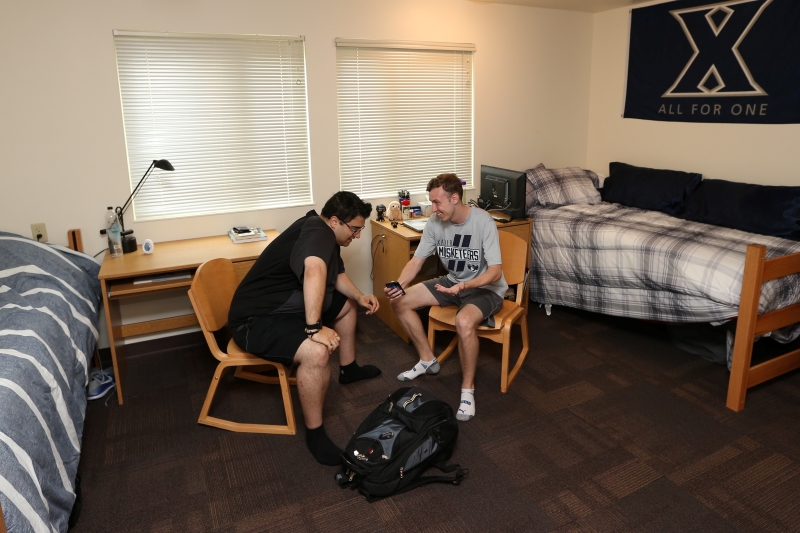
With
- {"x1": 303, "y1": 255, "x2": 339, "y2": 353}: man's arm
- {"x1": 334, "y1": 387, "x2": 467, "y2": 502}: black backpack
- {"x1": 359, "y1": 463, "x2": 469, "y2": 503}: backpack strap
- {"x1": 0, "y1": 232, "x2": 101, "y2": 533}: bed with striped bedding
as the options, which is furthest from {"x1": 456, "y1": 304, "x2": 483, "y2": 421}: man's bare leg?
{"x1": 0, "y1": 232, "x2": 101, "y2": 533}: bed with striped bedding

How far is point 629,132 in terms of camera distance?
4496 mm

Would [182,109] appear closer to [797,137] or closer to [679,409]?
[679,409]

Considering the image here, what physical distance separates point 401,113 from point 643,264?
1861 mm

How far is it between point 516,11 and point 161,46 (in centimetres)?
245

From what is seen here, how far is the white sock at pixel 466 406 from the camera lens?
8.99 feet

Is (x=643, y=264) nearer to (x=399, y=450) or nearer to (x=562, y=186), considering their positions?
(x=562, y=186)

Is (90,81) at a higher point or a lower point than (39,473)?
higher

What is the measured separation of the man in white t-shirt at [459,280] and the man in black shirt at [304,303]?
1.34ft

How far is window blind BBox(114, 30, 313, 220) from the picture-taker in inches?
130

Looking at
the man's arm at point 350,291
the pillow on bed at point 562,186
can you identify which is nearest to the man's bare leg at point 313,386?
the man's arm at point 350,291

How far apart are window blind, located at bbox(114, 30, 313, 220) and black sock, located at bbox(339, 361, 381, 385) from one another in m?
1.25

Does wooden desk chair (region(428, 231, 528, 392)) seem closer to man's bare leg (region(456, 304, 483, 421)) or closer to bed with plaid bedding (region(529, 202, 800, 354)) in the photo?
man's bare leg (region(456, 304, 483, 421))

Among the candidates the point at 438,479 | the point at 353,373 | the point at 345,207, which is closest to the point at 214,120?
the point at 345,207

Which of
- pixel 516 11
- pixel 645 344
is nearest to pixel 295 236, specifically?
pixel 645 344
